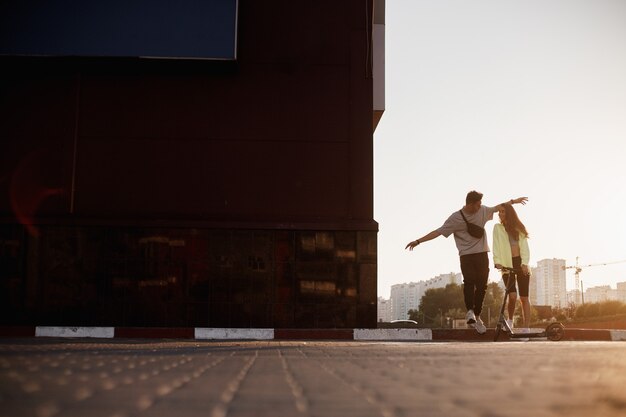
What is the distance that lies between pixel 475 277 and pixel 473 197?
43.2 inches

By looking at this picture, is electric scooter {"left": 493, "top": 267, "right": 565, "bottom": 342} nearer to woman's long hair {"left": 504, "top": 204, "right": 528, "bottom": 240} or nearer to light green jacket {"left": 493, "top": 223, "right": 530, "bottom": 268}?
light green jacket {"left": 493, "top": 223, "right": 530, "bottom": 268}

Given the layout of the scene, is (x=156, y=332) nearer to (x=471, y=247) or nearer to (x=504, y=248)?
(x=471, y=247)

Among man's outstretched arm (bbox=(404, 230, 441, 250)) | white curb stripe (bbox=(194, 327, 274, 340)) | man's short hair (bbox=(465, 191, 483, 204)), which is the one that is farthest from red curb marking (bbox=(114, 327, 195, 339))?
man's short hair (bbox=(465, 191, 483, 204))

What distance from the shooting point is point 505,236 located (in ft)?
36.6

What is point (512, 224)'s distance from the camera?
1114 centimetres

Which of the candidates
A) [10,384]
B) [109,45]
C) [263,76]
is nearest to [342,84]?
[263,76]

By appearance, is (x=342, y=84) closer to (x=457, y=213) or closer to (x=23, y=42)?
(x=457, y=213)

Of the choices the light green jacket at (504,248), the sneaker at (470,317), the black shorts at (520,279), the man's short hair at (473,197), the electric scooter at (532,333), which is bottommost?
the electric scooter at (532,333)

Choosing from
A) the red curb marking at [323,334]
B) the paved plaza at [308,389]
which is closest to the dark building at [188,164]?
the red curb marking at [323,334]

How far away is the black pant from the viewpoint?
11.0m

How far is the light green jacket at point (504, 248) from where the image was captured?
10984 millimetres

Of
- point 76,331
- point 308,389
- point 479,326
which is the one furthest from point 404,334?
point 308,389

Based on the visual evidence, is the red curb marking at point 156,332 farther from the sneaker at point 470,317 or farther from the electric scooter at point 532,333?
the electric scooter at point 532,333

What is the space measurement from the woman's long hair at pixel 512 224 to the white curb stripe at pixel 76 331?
617 cm
